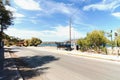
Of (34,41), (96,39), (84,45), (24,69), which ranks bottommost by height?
(24,69)

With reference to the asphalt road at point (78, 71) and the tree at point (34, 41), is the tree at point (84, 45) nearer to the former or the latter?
the asphalt road at point (78, 71)

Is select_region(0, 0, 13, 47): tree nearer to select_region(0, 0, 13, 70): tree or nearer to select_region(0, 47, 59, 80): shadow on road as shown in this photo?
select_region(0, 0, 13, 70): tree

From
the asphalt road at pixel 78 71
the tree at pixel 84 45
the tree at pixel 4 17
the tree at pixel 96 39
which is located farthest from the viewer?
the tree at pixel 96 39

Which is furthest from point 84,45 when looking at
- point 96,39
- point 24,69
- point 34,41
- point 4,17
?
point 34,41

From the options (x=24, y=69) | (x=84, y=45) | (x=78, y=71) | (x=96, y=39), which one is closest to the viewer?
(x=78, y=71)

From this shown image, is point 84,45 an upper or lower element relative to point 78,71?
upper

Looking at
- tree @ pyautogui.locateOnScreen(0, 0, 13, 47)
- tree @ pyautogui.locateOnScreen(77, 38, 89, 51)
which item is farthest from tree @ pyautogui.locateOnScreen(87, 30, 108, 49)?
tree @ pyautogui.locateOnScreen(0, 0, 13, 47)

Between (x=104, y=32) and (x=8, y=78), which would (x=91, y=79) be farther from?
(x=104, y=32)

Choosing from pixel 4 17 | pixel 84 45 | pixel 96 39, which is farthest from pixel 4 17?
→ pixel 96 39

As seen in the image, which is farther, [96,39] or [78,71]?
[96,39]

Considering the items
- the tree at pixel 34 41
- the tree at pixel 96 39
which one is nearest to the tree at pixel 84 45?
the tree at pixel 96 39

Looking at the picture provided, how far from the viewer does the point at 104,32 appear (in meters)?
56.4

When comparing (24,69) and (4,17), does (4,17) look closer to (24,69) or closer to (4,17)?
(4,17)

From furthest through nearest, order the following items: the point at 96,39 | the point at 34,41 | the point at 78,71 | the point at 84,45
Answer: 1. the point at 34,41
2. the point at 96,39
3. the point at 84,45
4. the point at 78,71
